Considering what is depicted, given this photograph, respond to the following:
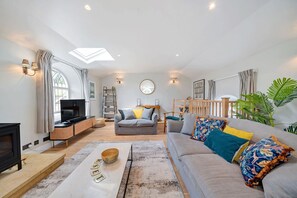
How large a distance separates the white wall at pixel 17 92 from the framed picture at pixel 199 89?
17.1 ft

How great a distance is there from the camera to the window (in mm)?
3766

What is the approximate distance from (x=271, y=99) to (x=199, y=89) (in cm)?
317

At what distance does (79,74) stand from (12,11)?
2.73 meters

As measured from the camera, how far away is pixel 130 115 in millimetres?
4121

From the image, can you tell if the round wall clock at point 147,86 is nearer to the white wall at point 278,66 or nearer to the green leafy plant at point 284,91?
the white wall at point 278,66

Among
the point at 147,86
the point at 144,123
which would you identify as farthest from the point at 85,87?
the point at 147,86

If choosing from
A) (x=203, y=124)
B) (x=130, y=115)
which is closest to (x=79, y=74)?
(x=130, y=115)

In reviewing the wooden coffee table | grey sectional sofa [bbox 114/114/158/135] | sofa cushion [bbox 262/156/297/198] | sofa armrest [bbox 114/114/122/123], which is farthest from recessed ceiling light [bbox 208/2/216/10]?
sofa armrest [bbox 114/114/122/123]

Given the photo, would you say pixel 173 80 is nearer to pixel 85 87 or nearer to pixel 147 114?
pixel 147 114

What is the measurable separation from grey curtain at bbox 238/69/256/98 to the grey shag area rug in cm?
224

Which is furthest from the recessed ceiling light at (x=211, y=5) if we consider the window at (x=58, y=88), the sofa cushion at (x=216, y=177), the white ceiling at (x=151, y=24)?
the window at (x=58, y=88)

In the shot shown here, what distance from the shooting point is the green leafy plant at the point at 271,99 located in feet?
5.92

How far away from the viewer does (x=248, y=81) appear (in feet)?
9.01

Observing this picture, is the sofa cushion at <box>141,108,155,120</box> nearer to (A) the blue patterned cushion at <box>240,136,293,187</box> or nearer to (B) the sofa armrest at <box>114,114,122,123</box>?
(B) the sofa armrest at <box>114,114,122,123</box>
